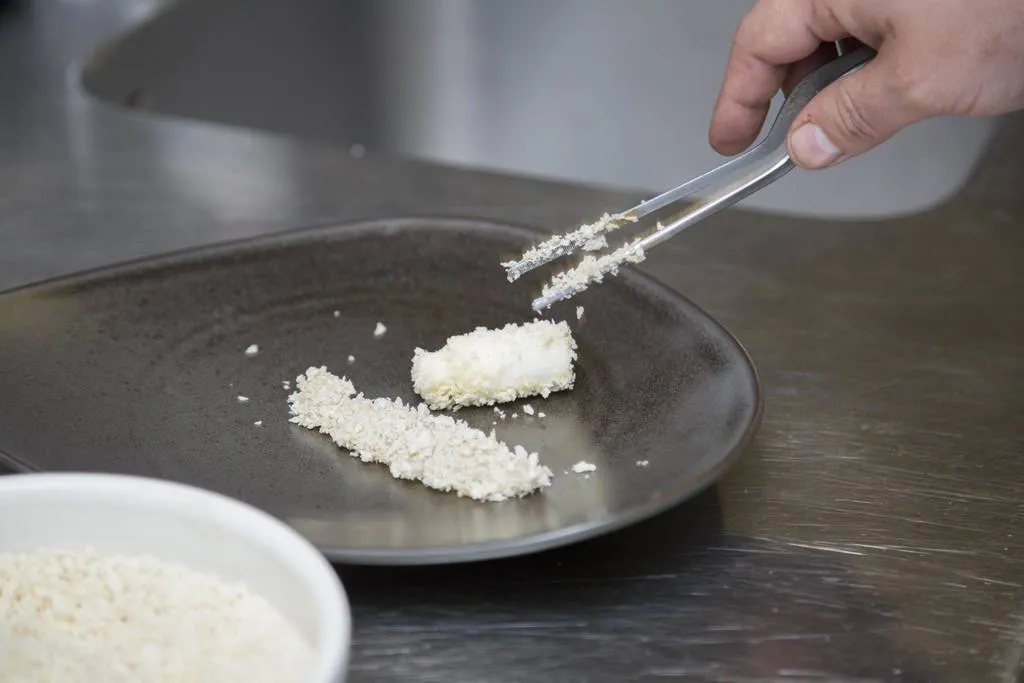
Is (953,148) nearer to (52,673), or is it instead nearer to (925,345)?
(925,345)

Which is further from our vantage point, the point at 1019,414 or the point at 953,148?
the point at 953,148

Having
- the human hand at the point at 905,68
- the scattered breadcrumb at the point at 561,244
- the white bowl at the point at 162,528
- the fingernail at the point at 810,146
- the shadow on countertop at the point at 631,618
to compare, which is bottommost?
the shadow on countertop at the point at 631,618

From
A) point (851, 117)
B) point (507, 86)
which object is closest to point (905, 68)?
point (851, 117)

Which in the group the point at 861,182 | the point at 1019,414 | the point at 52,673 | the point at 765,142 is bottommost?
the point at 52,673

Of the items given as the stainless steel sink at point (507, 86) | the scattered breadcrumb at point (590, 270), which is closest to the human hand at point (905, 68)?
the scattered breadcrumb at point (590, 270)

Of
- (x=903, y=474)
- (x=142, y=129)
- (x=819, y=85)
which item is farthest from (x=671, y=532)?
(x=142, y=129)

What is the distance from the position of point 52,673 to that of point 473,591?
0.69 ft

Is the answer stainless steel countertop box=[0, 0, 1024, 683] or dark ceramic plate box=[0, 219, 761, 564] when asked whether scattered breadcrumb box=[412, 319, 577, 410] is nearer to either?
dark ceramic plate box=[0, 219, 761, 564]

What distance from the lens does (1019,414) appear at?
0.84 metres

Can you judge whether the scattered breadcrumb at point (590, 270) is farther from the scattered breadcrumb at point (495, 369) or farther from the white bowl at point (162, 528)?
the white bowl at point (162, 528)

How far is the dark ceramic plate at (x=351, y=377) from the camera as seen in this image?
63 cm

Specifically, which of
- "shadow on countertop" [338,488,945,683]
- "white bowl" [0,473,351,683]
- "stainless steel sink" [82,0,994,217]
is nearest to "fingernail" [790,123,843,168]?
"shadow on countertop" [338,488,945,683]

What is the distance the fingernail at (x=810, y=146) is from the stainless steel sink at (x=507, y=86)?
70cm

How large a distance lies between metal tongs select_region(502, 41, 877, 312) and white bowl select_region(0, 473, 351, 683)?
0.30 meters
